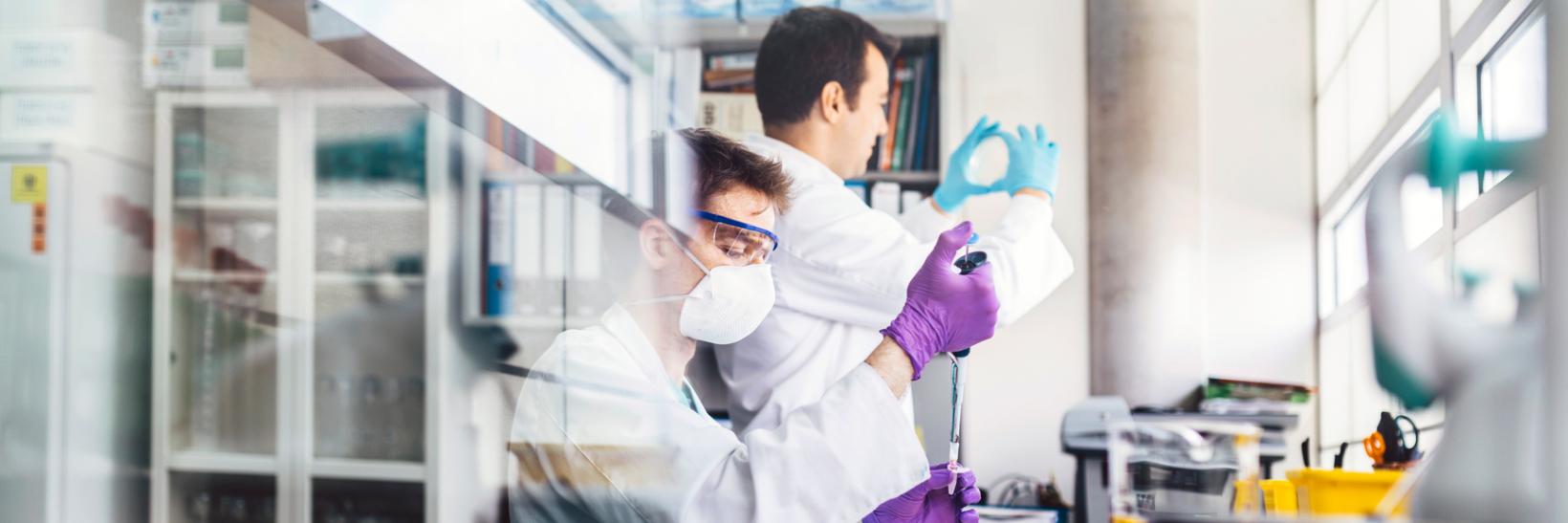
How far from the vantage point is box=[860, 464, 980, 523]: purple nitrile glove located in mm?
1156

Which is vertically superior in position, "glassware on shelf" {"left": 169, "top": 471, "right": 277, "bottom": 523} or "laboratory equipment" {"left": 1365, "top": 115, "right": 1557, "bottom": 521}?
"laboratory equipment" {"left": 1365, "top": 115, "right": 1557, "bottom": 521}

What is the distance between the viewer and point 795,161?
1351 mm

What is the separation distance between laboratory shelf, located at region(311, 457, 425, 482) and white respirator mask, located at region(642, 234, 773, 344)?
1515mm

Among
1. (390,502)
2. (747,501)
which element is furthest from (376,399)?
(747,501)

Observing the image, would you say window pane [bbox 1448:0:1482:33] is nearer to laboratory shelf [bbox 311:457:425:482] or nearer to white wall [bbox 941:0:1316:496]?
white wall [bbox 941:0:1316:496]

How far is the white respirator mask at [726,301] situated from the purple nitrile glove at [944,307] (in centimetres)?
16

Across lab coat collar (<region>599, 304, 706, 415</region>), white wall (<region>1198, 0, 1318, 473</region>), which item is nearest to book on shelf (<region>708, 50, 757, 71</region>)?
lab coat collar (<region>599, 304, 706, 415</region>)

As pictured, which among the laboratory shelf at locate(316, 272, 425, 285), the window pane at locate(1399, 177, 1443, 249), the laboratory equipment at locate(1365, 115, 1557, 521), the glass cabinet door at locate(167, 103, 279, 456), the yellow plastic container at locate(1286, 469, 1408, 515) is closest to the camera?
the laboratory equipment at locate(1365, 115, 1557, 521)

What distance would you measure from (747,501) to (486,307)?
1.49 meters

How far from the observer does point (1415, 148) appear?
2.60 feet

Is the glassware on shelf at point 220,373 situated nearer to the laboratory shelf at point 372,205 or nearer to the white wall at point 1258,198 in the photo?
the laboratory shelf at point 372,205

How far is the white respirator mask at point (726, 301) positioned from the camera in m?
1.16

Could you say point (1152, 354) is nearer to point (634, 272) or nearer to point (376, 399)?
point (634, 272)

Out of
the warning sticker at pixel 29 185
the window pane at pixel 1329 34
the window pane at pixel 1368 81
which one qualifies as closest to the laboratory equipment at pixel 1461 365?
the window pane at pixel 1368 81
